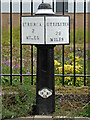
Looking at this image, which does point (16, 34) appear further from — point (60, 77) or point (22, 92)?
point (22, 92)

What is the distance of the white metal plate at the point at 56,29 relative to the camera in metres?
2.90

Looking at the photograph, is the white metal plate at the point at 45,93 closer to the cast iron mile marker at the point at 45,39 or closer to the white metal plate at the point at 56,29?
the cast iron mile marker at the point at 45,39

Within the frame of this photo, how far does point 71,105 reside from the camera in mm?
3340

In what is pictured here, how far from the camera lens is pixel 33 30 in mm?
2936

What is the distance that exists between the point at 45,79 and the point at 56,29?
1.85ft

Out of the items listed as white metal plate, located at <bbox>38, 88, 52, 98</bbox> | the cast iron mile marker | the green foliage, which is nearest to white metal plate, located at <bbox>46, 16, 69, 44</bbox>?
the cast iron mile marker

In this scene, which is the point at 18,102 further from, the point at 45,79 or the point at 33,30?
the point at 33,30

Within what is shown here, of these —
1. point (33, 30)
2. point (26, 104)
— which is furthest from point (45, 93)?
point (33, 30)

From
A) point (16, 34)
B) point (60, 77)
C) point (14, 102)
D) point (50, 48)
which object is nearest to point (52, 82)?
point (50, 48)

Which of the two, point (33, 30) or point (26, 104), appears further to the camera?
point (26, 104)

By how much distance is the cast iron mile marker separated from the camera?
9.54ft

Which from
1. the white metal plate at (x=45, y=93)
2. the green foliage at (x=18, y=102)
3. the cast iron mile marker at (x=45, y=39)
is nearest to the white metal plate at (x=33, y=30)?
the cast iron mile marker at (x=45, y=39)

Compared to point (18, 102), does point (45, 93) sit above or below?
above

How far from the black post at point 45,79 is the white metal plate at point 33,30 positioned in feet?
0.30
